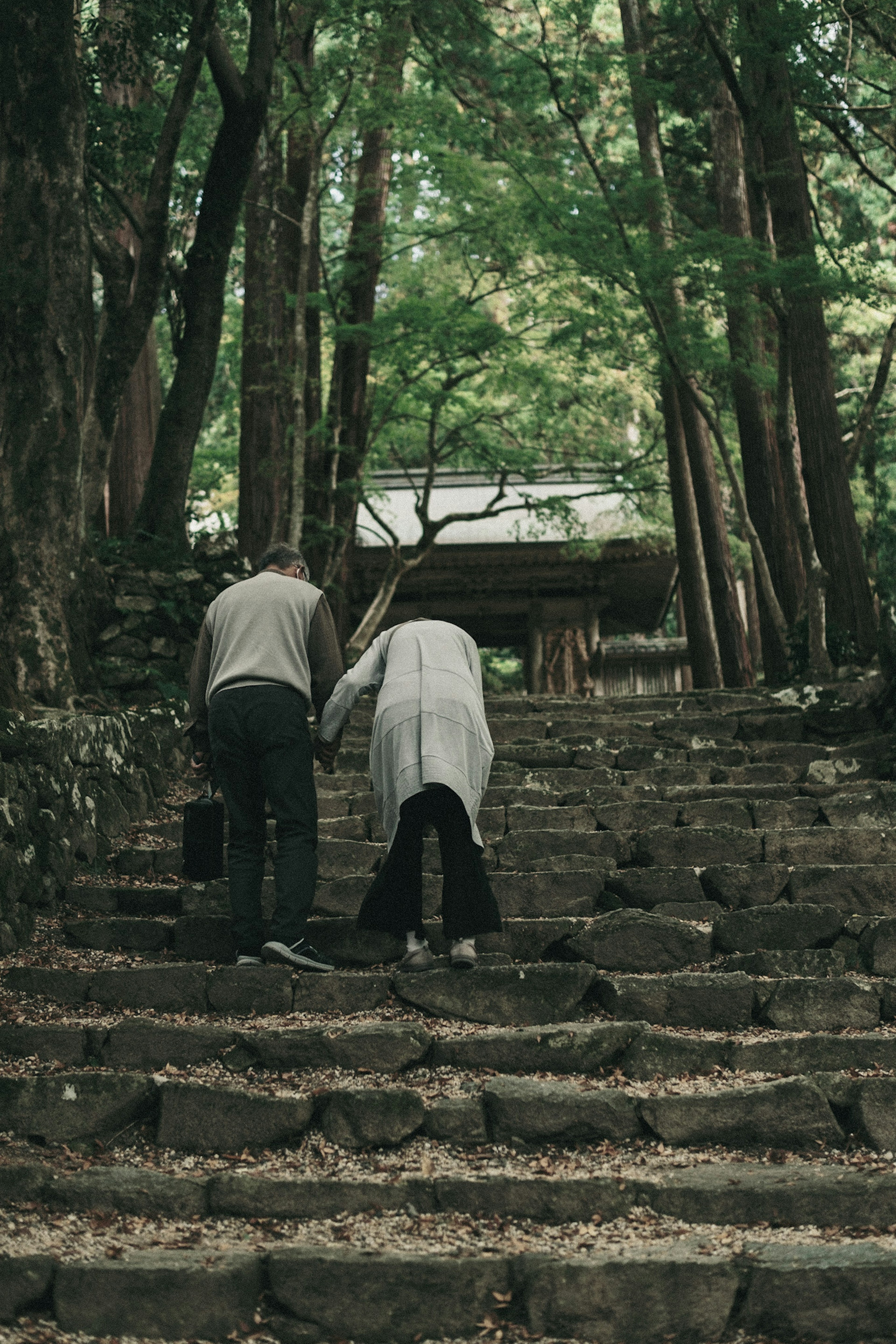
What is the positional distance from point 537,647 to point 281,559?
13286 millimetres

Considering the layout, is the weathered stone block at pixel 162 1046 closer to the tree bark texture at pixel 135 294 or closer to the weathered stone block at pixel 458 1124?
the weathered stone block at pixel 458 1124

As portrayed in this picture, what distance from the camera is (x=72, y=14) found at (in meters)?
7.58

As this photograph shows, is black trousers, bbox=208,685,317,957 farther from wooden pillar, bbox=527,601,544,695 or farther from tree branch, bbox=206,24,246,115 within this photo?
→ wooden pillar, bbox=527,601,544,695

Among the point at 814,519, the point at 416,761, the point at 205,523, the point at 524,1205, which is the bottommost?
the point at 524,1205

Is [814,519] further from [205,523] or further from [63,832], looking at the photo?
[205,523]

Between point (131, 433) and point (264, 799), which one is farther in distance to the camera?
point (131, 433)

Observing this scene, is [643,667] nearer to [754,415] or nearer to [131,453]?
[754,415]

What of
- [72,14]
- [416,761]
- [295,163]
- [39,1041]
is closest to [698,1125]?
[416,761]

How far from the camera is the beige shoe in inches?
177

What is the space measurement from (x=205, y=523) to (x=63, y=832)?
1300 centimetres

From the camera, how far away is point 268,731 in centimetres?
463

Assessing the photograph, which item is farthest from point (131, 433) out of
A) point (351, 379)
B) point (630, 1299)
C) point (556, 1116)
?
point (630, 1299)

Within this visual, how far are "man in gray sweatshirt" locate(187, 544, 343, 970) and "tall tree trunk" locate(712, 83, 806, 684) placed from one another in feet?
21.9

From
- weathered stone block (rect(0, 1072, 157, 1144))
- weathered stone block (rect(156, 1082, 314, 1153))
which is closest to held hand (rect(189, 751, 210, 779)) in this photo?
weathered stone block (rect(0, 1072, 157, 1144))
